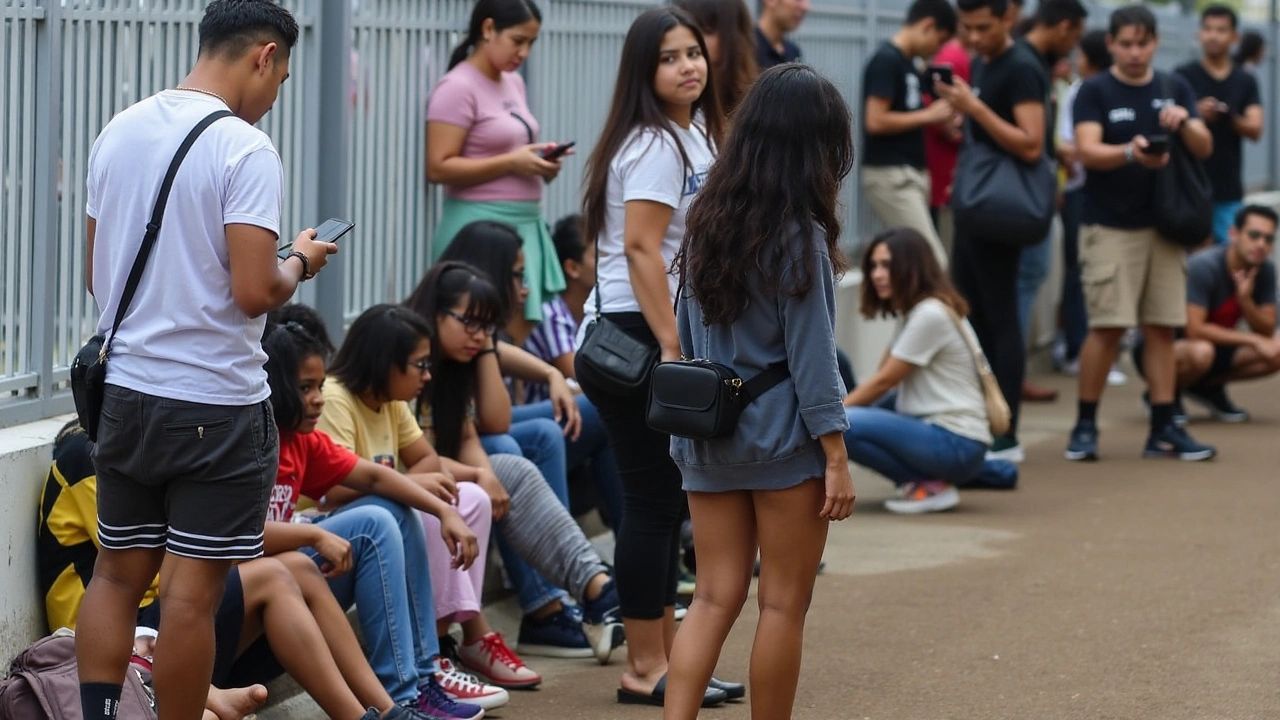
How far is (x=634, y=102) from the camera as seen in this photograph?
4.94 meters

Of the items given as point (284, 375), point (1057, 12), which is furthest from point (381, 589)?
point (1057, 12)

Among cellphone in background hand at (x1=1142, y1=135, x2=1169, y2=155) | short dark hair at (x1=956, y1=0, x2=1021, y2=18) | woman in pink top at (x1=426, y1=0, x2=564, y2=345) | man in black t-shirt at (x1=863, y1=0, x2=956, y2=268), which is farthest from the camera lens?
man in black t-shirt at (x1=863, y1=0, x2=956, y2=268)

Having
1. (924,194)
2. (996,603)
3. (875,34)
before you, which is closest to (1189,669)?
(996,603)

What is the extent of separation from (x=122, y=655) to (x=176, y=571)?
22cm

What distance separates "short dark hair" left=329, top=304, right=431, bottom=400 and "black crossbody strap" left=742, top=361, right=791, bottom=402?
55.1 inches

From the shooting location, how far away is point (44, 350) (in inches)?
193

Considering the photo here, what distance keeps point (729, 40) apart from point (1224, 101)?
6774 mm

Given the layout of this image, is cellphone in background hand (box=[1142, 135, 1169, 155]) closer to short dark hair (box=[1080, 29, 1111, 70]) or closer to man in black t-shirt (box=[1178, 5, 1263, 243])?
short dark hair (box=[1080, 29, 1111, 70])

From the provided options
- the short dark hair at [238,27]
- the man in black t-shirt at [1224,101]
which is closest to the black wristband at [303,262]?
the short dark hair at [238,27]

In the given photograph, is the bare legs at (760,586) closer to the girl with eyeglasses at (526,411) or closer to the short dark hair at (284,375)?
the short dark hair at (284,375)

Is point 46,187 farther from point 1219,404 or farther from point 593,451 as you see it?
point 1219,404

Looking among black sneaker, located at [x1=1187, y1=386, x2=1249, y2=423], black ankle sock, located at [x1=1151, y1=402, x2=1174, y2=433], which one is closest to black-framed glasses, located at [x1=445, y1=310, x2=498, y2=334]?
black ankle sock, located at [x1=1151, y1=402, x2=1174, y2=433]

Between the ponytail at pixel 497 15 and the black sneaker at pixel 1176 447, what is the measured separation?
400 centimetres

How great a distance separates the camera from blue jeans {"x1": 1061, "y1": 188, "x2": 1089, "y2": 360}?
38.8 ft
